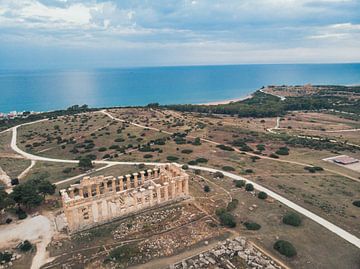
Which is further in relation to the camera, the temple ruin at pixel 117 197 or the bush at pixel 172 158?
the bush at pixel 172 158

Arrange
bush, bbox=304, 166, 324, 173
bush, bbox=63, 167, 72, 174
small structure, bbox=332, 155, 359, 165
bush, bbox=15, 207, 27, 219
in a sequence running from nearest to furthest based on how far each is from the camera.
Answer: bush, bbox=15, 207, 27, 219
bush, bbox=304, 166, 324, 173
bush, bbox=63, 167, 72, 174
small structure, bbox=332, 155, 359, 165

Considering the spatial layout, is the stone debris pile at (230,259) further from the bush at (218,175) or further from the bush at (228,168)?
the bush at (228,168)

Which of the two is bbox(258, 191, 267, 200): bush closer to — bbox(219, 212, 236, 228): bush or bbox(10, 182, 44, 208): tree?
bbox(219, 212, 236, 228): bush

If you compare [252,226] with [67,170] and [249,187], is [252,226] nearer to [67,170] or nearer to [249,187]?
[249,187]

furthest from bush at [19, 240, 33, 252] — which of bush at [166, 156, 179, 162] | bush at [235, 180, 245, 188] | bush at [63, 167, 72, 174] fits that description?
bush at [166, 156, 179, 162]

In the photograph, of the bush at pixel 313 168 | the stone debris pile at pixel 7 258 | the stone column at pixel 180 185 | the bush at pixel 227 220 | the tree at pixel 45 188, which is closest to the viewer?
the stone debris pile at pixel 7 258

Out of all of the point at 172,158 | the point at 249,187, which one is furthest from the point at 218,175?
the point at 172,158

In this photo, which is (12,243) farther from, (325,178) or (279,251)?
(325,178)

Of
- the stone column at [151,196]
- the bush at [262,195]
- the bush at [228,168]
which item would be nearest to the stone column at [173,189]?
the stone column at [151,196]
